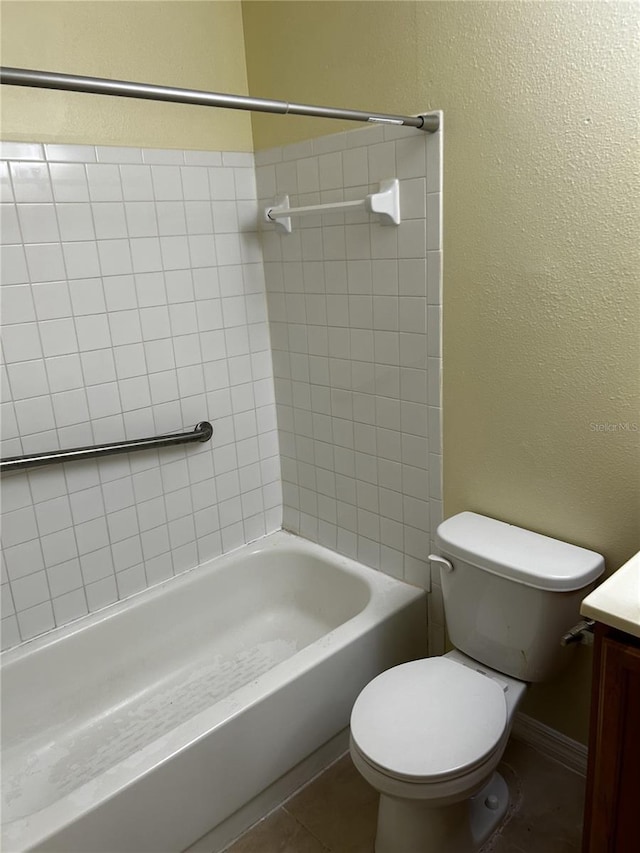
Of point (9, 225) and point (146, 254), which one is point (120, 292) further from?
point (9, 225)

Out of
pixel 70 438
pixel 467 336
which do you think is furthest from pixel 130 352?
pixel 467 336

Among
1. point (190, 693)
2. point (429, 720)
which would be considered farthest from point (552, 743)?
point (190, 693)

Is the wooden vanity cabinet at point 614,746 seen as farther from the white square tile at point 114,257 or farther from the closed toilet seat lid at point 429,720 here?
the white square tile at point 114,257

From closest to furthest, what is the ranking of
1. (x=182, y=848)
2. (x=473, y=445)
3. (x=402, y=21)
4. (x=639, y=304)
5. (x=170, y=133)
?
(x=639, y=304) < (x=182, y=848) < (x=402, y=21) < (x=473, y=445) < (x=170, y=133)

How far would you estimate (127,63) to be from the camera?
1.91 m

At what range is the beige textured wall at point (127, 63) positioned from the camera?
1.72 m

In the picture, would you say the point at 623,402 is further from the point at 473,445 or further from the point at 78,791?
the point at 78,791

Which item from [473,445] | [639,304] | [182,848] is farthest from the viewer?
[473,445]

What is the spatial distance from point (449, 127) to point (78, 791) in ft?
5.99

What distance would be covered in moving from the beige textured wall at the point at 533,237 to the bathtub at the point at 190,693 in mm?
560

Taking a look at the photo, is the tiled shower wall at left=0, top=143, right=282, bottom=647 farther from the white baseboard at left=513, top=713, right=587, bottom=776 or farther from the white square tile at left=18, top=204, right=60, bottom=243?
the white baseboard at left=513, top=713, right=587, bottom=776

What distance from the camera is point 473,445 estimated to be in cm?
184

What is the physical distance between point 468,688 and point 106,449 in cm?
123

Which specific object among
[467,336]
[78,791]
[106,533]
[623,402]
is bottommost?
[78,791]
